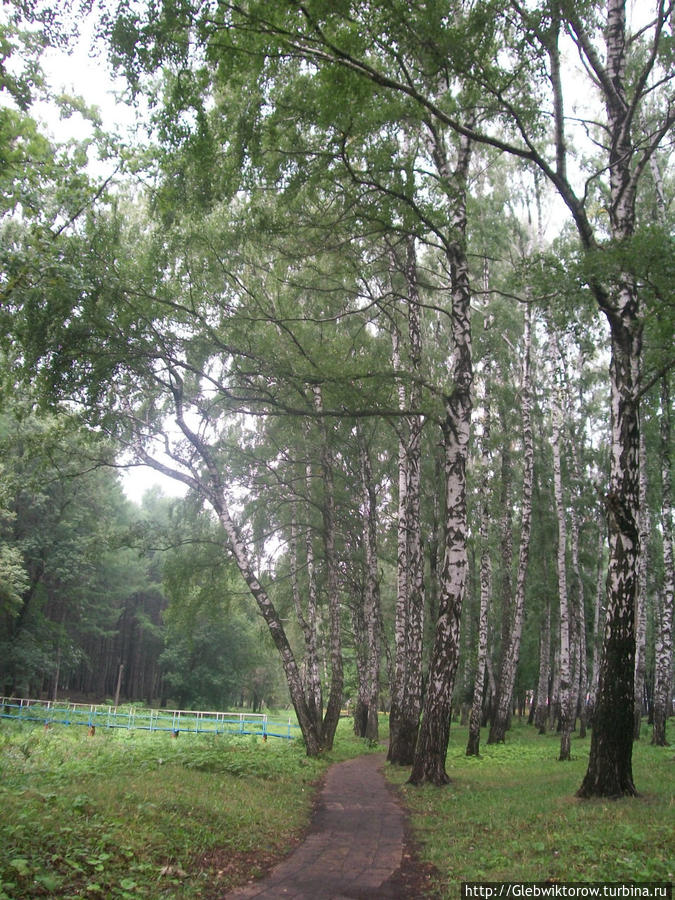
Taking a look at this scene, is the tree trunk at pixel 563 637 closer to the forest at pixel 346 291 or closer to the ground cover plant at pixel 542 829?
the forest at pixel 346 291

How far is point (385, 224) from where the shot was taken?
32.1 ft

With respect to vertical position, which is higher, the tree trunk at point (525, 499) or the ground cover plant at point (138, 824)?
the tree trunk at point (525, 499)

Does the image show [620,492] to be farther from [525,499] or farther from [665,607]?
[665,607]

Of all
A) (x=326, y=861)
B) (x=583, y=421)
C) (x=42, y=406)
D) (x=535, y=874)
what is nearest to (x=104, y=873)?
(x=326, y=861)

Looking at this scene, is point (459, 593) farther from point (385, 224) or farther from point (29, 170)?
point (29, 170)

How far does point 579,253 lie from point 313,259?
272 inches

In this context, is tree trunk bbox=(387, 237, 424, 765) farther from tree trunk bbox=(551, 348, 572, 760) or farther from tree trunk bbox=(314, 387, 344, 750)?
tree trunk bbox=(551, 348, 572, 760)

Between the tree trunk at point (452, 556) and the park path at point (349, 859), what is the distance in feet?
3.50

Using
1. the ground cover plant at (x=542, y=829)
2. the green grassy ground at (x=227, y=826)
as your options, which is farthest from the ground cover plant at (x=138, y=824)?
the ground cover plant at (x=542, y=829)

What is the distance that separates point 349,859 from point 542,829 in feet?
Answer: 6.69

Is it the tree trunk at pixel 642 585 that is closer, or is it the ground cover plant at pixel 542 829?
the ground cover plant at pixel 542 829

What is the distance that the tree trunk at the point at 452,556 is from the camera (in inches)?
389

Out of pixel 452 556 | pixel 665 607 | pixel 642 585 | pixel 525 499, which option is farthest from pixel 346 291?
pixel 642 585

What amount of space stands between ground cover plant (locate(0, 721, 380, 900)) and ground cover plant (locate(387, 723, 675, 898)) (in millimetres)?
1779
